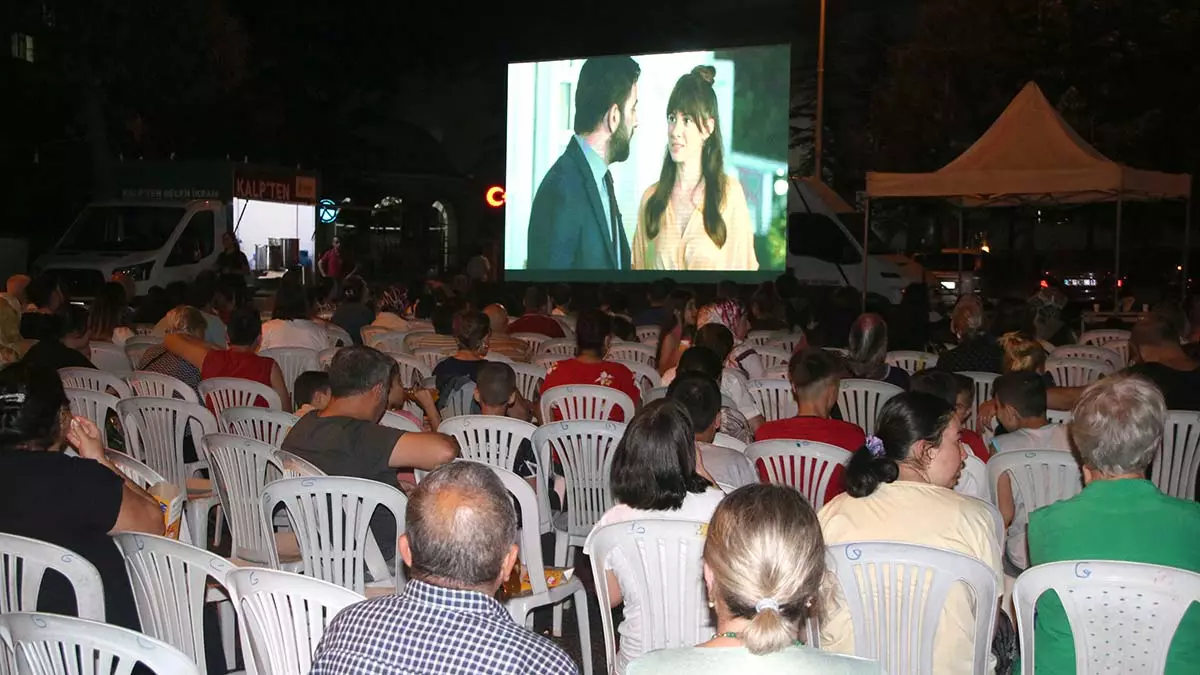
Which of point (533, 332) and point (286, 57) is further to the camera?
point (286, 57)

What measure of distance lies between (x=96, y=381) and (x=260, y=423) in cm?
148

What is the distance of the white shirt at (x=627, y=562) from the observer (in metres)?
3.24

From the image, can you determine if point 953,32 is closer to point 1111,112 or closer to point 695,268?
point 1111,112

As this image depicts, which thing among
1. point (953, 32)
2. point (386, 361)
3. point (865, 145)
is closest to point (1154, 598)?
point (386, 361)

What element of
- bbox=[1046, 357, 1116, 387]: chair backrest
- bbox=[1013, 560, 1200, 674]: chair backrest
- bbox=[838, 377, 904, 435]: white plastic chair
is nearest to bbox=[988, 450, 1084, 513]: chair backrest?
bbox=[1013, 560, 1200, 674]: chair backrest

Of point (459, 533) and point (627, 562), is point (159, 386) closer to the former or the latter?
point (627, 562)

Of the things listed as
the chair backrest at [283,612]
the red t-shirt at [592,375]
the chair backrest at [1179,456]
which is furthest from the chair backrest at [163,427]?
the chair backrest at [1179,456]

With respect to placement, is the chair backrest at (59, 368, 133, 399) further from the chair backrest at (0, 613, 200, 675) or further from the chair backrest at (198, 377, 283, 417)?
the chair backrest at (0, 613, 200, 675)

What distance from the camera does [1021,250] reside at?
2464 centimetres

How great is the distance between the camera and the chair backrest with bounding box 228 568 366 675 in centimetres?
263

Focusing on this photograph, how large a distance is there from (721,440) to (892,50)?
23.0 m

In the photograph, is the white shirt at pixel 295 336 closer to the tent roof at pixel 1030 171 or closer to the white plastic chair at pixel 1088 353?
the white plastic chair at pixel 1088 353

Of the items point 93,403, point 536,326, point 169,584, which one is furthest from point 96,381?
point 536,326

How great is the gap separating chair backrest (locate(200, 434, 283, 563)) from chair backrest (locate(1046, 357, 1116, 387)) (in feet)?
16.0
